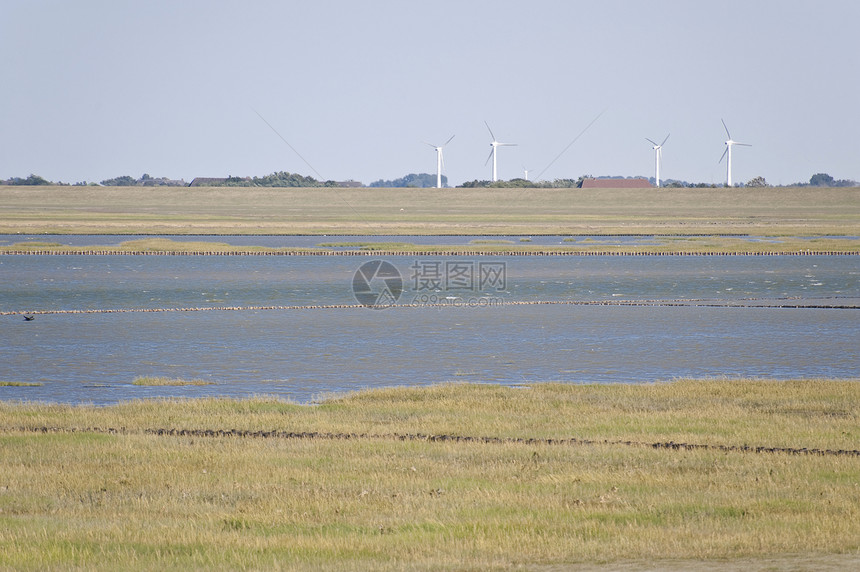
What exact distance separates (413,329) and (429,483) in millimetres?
21559

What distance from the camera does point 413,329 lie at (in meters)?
34.4

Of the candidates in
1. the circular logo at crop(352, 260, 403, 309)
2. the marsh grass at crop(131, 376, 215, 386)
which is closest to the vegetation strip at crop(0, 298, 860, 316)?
the circular logo at crop(352, 260, 403, 309)

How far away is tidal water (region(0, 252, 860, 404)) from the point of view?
25156 mm

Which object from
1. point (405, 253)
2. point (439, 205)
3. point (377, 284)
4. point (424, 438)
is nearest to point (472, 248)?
point (405, 253)

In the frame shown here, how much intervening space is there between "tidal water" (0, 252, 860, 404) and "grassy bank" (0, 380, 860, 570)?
175 inches

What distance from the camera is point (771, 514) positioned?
36.5ft

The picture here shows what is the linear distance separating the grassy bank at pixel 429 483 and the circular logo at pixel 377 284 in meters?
23.7

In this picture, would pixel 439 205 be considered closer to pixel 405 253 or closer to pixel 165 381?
pixel 405 253

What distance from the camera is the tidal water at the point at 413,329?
25.2 m

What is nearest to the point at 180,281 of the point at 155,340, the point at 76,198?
the point at 155,340

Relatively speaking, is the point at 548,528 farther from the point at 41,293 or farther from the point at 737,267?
the point at 737,267

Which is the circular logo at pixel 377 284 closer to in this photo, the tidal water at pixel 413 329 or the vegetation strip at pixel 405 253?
the tidal water at pixel 413 329

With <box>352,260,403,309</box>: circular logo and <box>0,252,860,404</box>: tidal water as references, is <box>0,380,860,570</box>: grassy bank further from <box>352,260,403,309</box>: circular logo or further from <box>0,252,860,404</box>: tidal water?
<box>352,260,403,309</box>: circular logo

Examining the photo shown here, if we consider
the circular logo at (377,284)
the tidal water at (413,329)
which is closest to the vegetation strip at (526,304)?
the tidal water at (413,329)
